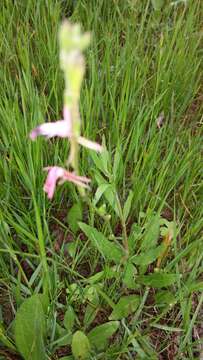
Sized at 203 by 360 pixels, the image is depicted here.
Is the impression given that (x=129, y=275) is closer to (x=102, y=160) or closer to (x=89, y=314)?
(x=89, y=314)

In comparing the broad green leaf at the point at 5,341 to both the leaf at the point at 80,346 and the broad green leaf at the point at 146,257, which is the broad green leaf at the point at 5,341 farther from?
the broad green leaf at the point at 146,257

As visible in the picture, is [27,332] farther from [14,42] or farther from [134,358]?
[14,42]

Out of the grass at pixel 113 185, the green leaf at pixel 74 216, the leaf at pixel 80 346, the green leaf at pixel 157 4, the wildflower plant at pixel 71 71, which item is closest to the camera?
the wildflower plant at pixel 71 71

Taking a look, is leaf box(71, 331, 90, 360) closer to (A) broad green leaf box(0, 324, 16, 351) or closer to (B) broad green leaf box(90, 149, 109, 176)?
(A) broad green leaf box(0, 324, 16, 351)

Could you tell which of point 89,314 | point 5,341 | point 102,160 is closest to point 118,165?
point 102,160

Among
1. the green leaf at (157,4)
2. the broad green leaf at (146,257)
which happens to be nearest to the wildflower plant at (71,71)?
the broad green leaf at (146,257)

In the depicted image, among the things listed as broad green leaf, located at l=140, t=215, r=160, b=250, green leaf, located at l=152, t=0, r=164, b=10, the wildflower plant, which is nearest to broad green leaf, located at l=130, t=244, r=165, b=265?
broad green leaf, located at l=140, t=215, r=160, b=250
